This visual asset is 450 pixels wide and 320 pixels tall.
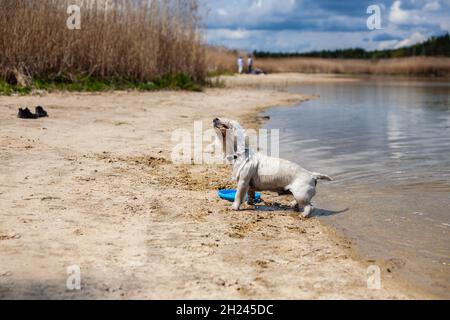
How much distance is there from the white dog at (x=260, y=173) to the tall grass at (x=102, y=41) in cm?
1024

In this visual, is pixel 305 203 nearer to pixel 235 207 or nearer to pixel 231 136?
pixel 235 207

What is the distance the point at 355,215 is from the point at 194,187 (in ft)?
6.63

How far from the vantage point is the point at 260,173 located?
251 inches

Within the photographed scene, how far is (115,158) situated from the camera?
326 inches

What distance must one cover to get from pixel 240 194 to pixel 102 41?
12033mm

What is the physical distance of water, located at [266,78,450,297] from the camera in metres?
5.24

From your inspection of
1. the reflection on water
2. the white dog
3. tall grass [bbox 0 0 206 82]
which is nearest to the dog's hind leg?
the white dog

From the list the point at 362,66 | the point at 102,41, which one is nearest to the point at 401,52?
the point at 362,66

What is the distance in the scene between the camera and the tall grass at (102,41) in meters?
15.0

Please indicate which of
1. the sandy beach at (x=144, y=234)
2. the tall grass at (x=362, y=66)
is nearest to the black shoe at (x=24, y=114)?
the sandy beach at (x=144, y=234)

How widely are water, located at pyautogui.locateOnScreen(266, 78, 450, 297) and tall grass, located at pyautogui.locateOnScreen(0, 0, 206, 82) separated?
4634 mm

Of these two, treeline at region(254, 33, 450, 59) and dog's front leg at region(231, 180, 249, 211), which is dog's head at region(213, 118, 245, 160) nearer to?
dog's front leg at region(231, 180, 249, 211)
